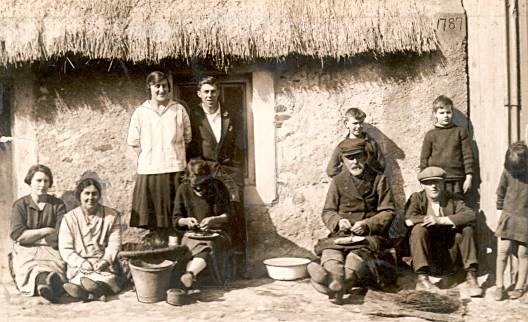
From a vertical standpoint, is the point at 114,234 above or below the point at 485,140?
below

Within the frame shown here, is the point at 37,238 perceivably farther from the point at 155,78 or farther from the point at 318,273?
the point at 318,273

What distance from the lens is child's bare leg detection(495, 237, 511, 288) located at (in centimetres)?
504

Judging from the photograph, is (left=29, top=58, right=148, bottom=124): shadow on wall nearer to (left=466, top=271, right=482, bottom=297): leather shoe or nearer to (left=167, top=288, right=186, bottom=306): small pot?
(left=167, top=288, right=186, bottom=306): small pot

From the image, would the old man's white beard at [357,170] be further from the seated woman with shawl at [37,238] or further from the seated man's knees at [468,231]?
the seated woman with shawl at [37,238]

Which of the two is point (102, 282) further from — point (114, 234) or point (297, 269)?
point (297, 269)

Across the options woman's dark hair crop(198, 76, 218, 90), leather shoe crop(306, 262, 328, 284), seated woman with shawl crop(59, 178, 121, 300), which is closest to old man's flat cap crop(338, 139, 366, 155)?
leather shoe crop(306, 262, 328, 284)

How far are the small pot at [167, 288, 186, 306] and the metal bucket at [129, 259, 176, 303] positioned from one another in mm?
83

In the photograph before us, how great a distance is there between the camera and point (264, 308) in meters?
5.00

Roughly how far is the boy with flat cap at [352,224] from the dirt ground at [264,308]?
0.14 meters

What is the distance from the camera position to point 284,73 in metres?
5.41

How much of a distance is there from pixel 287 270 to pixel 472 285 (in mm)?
1464

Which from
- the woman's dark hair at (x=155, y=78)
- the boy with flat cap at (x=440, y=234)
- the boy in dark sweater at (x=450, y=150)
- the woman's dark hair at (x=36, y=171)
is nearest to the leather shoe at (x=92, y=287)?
the woman's dark hair at (x=36, y=171)

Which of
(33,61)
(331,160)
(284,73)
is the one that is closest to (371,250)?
(331,160)

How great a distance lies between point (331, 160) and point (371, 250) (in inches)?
32.7
